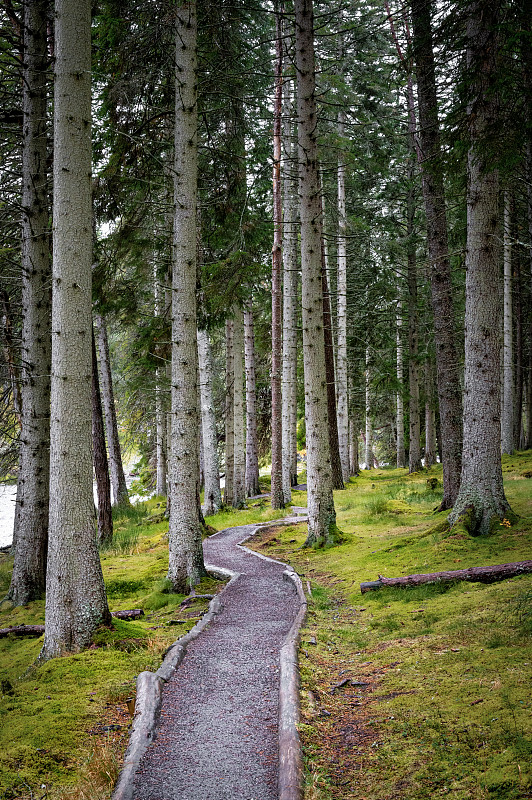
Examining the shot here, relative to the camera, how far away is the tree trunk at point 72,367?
5953 millimetres

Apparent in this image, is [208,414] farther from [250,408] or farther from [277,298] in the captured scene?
[250,408]

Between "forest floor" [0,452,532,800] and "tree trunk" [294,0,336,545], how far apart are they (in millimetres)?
2048

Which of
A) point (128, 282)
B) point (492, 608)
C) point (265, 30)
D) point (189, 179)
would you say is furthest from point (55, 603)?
point (265, 30)

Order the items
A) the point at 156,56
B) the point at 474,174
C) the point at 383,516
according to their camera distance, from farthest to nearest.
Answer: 1. the point at 383,516
2. the point at 156,56
3. the point at 474,174

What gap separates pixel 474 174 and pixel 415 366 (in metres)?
15.1

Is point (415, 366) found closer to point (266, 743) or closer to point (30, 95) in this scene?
point (30, 95)

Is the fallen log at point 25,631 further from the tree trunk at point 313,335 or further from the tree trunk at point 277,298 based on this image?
the tree trunk at point 277,298

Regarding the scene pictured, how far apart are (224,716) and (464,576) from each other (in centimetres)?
385

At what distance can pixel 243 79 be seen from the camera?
35.2ft

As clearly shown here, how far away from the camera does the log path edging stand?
11.1ft

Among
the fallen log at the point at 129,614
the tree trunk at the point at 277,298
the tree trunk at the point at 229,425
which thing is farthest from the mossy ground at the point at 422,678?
the tree trunk at the point at 229,425

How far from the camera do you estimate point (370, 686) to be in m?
4.93

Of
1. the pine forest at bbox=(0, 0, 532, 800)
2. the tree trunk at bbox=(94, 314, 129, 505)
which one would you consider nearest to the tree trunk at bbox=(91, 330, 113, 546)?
the pine forest at bbox=(0, 0, 532, 800)

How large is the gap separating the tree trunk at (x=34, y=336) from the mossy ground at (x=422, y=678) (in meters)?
4.58
